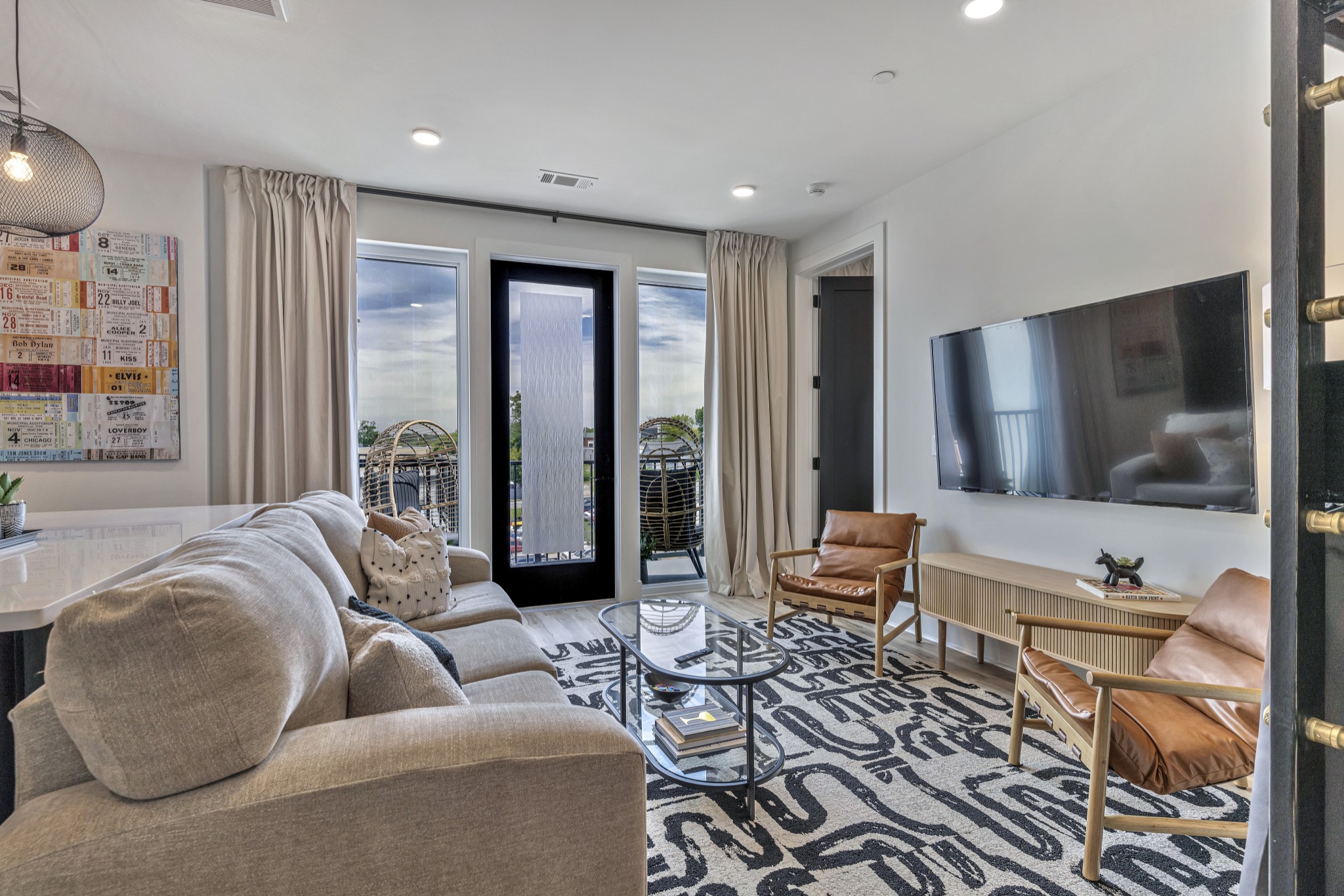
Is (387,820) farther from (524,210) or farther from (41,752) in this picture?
(524,210)

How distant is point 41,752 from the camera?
0.98 metres

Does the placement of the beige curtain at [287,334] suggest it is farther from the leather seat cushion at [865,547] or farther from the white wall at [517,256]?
the leather seat cushion at [865,547]

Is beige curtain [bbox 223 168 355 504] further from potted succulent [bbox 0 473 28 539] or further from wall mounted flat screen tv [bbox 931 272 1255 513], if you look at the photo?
wall mounted flat screen tv [bbox 931 272 1255 513]

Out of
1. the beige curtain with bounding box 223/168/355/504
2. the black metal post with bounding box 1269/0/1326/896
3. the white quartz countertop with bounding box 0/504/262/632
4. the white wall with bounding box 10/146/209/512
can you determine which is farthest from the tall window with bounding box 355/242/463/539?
the black metal post with bounding box 1269/0/1326/896

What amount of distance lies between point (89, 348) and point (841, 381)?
465cm

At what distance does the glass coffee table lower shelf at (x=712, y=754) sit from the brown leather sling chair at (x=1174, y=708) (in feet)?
2.89

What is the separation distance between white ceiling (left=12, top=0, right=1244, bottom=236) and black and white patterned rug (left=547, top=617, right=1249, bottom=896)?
2.68 m

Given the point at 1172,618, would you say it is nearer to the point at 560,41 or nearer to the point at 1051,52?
the point at 1051,52

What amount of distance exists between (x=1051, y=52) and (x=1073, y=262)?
87 cm

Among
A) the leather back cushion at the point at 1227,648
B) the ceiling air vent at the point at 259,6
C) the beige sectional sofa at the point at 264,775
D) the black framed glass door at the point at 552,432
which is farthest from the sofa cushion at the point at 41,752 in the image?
the black framed glass door at the point at 552,432

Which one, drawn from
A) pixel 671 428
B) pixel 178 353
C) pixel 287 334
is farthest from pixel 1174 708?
pixel 178 353

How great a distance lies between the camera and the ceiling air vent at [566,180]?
12.2 ft

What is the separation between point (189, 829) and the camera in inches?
36.2

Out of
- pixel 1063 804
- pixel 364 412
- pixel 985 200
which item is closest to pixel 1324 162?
pixel 1063 804
